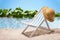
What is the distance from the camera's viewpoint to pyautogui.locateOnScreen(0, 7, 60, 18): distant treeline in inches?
218

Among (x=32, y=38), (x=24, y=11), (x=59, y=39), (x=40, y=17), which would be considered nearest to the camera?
(x=59, y=39)

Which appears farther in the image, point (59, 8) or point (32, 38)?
point (59, 8)

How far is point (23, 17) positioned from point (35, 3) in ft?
2.26

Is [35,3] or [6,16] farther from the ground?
[35,3]

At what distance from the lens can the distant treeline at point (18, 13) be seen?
5.54m

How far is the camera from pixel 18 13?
5.94 m

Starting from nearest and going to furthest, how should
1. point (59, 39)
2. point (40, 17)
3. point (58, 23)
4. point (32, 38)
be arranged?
1. point (59, 39)
2. point (32, 38)
3. point (40, 17)
4. point (58, 23)

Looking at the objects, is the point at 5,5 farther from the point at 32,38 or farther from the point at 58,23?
the point at 32,38

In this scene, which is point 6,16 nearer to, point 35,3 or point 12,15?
point 12,15

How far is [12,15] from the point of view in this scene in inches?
226

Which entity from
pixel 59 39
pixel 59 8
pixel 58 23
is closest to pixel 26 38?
pixel 59 39

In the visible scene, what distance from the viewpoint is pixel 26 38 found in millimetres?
3039

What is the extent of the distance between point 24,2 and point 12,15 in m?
0.69

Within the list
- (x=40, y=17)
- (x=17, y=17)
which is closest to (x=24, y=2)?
(x=17, y=17)
